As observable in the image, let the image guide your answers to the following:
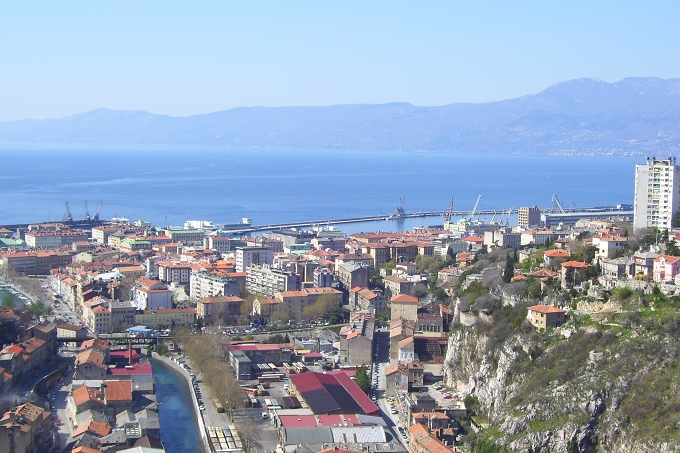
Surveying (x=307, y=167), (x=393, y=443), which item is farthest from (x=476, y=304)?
(x=307, y=167)

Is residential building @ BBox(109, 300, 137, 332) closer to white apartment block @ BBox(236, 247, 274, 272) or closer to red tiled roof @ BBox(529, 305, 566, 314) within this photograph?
white apartment block @ BBox(236, 247, 274, 272)

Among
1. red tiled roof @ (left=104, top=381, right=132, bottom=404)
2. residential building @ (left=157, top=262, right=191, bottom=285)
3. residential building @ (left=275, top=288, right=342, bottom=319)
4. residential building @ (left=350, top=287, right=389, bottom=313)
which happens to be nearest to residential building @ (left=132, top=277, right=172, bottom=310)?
residential building @ (left=275, top=288, right=342, bottom=319)

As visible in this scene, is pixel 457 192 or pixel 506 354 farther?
pixel 457 192

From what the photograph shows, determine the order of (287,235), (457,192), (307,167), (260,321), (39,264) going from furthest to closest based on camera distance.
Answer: (307,167), (457,192), (287,235), (39,264), (260,321)

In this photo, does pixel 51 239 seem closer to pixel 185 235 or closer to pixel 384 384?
pixel 185 235

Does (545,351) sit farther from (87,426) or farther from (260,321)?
(260,321)

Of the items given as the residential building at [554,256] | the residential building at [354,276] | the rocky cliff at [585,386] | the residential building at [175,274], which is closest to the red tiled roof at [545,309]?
the rocky cliff at [585,386]
